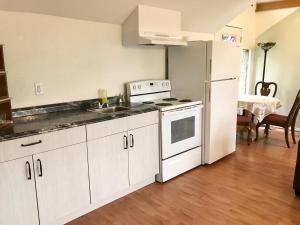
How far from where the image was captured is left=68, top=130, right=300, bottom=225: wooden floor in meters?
2.27

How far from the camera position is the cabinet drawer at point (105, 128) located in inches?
87.9

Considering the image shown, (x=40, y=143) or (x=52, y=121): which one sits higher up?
(x=52, y=121)

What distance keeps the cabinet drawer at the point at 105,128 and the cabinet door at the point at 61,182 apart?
12cm

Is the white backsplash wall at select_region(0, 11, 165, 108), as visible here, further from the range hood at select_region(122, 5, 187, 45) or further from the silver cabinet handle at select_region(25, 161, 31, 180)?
the silver cabinet handle at select_region(25, 161, 31, 180)

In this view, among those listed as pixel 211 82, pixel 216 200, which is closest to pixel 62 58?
pixel 211 82

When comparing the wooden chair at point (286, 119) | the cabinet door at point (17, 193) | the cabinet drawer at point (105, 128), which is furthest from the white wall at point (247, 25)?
the cabinet door at point (17, 193)

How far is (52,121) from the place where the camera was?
86.2 inches

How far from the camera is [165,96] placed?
357 centimetres

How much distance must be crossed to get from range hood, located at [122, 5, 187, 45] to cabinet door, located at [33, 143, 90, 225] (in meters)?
1.38

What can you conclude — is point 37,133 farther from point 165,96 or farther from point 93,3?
point 165,96

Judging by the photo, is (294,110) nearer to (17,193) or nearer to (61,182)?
(61,182)

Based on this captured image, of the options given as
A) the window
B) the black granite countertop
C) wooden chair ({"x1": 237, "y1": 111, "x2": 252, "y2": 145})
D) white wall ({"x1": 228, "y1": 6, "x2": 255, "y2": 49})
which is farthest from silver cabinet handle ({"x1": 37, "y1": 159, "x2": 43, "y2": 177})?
the window

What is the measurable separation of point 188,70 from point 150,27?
748 mm

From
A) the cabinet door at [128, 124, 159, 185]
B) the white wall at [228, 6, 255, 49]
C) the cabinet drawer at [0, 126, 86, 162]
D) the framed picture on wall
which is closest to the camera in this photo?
the cabinet drawer at [0, 126, 86, 162]
